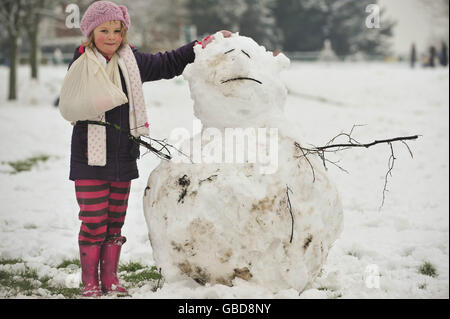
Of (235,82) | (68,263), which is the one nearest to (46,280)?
(68,263)

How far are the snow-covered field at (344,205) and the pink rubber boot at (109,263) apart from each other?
138 millimetres

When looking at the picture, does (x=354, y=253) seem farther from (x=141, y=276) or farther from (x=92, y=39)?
(x=92, y=39)

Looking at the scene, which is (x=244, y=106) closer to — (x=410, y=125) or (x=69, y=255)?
(x=69, y=255)

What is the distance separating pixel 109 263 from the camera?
3.20 metres

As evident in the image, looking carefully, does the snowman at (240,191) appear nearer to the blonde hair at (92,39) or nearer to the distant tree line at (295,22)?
the blonde hair at (92,39)

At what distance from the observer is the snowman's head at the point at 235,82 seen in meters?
2.88

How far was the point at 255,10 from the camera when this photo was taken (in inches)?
1219

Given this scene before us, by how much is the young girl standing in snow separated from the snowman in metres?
0.23

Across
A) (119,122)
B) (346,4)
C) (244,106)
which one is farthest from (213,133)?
(346,4)

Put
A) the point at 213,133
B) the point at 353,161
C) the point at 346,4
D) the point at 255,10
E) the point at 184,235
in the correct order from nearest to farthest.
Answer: the point at 184,235, the point at 213,133, the point at 353,161, the point at 255,10, the point at 346,4

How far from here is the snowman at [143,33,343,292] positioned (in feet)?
9.05

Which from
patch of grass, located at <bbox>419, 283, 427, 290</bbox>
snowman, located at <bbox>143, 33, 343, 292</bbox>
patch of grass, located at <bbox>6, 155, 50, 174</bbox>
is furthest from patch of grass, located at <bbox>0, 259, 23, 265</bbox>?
patch of grass, located at <bbox>6, 155, 50, 174</bbox>

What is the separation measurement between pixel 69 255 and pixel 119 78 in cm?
179

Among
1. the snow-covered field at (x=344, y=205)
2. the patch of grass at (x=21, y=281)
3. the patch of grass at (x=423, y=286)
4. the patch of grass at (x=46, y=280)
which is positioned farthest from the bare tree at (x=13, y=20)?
the patch of grass at (x=423, y=286)
